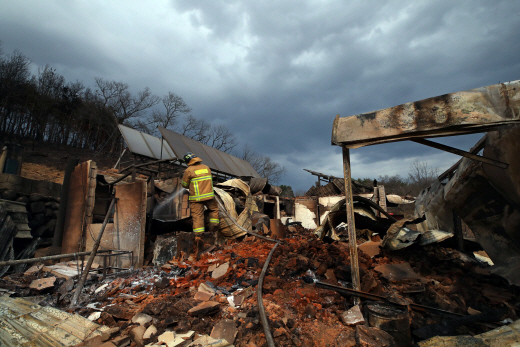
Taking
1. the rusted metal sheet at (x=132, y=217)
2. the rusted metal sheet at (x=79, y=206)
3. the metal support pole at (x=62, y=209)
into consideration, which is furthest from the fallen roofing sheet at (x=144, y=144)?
the rusted metal sheet at (x=132, y=217)

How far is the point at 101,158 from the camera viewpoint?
23094mm

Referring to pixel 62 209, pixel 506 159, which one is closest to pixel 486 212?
pixel 506 159

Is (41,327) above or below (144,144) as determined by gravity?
below

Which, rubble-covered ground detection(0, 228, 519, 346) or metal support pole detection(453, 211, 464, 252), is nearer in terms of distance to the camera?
rubble-covered ground detection(0, 228, 519, 346)

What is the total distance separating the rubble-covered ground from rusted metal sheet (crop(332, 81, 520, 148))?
5.92 feet

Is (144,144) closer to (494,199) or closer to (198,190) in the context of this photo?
(198,190)

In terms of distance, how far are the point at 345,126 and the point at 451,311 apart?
2576 mm

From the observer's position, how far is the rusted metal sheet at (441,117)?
2.57 meters

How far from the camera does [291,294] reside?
3359 millimetres

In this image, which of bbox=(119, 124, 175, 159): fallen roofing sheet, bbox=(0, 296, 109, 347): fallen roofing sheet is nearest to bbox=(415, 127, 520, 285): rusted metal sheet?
bbox=(0, 296, 109, 347): fallen roofing sheet

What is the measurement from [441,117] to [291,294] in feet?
8.62

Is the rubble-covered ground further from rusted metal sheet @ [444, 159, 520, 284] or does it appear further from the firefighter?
the firefighter

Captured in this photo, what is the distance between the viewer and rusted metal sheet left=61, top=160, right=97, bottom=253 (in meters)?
6.45

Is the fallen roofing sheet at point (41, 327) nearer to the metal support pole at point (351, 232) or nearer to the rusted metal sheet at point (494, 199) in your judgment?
the metal support pole at point (351, 232)
